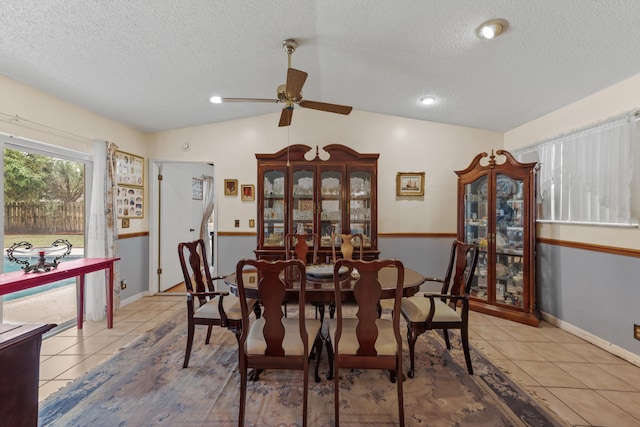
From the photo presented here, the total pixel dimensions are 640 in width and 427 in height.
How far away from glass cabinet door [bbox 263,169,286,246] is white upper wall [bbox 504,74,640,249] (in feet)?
Answer: 9.94

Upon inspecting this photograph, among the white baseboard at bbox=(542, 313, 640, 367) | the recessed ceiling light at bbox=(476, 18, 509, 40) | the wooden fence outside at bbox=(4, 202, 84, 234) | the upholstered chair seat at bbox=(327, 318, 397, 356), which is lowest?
the white baseboard at bbox=(542, 313, 640, 367)

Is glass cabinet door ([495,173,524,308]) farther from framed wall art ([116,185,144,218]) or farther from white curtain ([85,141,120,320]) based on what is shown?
framed wall art ([116,185,144,218])

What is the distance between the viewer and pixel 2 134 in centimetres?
243

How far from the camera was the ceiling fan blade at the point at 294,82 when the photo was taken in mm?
2018

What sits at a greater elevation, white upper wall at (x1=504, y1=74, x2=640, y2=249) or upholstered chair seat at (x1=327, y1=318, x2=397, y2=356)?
white upper wall at (x1=504, y1=74, x2=640, y2=249)

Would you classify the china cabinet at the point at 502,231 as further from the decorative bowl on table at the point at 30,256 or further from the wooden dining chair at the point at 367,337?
the decorative bowl on table at the point at 30,256

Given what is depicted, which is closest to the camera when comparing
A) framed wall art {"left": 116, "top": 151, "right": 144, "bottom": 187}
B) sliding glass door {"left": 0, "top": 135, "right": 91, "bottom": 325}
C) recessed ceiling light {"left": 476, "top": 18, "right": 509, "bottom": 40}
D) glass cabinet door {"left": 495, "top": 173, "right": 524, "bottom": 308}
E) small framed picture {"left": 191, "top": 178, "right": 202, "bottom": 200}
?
recessed ceiling light {"left": 476, "top": 18, "right": 509, "bottom": 40}

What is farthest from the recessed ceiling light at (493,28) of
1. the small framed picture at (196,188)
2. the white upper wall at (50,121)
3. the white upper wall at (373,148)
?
the small framed picture at (196,188)

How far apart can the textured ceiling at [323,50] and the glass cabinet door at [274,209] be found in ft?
3.36

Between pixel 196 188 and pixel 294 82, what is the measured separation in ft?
12.6

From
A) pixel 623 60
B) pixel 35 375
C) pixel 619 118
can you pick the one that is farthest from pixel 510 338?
pixel 35 375

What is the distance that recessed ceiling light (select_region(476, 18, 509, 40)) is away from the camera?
79.1 inches

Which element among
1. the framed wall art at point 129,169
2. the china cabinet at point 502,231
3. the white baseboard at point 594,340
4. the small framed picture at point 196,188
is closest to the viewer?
the white baseboard at point 594,340

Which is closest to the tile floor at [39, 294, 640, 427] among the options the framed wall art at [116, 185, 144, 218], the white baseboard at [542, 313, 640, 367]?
the white baseboard at [542, 313, 640, 367]
